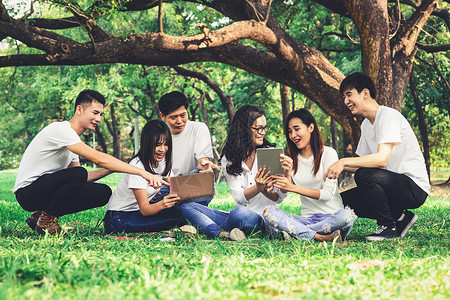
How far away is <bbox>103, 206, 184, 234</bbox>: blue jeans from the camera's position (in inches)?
203

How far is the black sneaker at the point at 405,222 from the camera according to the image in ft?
16.3

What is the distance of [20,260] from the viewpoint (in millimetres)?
2957

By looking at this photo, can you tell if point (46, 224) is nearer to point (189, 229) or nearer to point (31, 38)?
point (189, 229)

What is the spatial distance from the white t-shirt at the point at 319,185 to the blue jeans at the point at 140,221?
1417 millimetres

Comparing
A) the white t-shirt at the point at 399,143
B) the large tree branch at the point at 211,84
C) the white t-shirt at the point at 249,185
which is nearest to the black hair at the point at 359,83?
the white t-shirt at the point at 399,143

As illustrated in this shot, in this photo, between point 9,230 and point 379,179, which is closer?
point 379,179

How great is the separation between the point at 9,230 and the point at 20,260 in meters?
2.92

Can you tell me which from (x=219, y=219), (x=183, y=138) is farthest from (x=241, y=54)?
(x=219, y=219)

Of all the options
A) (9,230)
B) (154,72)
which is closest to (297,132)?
(9,230)

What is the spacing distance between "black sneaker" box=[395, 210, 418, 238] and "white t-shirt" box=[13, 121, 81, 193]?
3588 mm

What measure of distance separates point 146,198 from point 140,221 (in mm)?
411

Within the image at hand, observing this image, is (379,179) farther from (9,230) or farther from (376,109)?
(9,230)

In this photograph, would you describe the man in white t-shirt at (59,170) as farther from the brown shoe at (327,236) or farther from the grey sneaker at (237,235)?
the brown shoe at (327,236)

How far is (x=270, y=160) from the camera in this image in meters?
4.59
